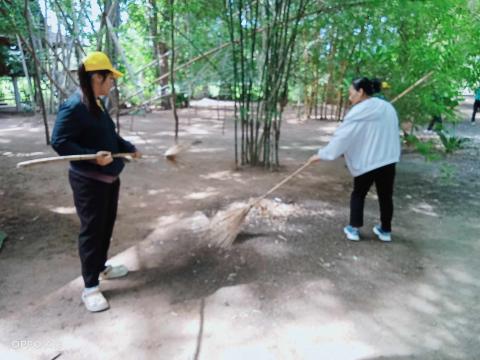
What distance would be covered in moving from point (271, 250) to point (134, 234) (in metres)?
1.27

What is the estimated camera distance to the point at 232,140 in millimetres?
8477

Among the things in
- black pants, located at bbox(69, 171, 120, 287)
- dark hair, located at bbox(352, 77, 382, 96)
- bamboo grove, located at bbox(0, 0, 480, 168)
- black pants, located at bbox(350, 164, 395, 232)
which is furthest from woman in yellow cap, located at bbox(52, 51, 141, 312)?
bamboo grove, located at bbox(0, 0, 480, 168)

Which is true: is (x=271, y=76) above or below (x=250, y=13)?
below

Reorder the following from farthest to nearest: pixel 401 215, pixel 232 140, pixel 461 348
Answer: pixel 232 140, pixel 401 215, pixel 461 348

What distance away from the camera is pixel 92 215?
7.33 feet

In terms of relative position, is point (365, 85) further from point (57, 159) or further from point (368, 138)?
point (57, 159)

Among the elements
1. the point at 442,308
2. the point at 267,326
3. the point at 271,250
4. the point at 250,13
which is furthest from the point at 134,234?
the point at 250,13

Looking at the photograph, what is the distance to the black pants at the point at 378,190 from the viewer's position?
3037 mm

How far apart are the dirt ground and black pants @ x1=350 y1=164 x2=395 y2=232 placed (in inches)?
9.2

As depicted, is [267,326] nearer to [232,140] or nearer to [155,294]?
[155,294]

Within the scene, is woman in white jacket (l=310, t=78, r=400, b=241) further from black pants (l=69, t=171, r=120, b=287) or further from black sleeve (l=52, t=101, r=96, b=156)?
black sleeve (l=52, t=101, r=96, b=156)

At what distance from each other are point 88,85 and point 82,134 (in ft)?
0.89

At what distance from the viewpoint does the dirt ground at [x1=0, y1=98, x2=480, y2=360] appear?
211 cm

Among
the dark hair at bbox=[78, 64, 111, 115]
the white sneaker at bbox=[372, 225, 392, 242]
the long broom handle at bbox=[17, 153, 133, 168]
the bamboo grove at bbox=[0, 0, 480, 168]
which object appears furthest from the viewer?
the bamboo grove at bbox=[0, 0, 480, 168]
